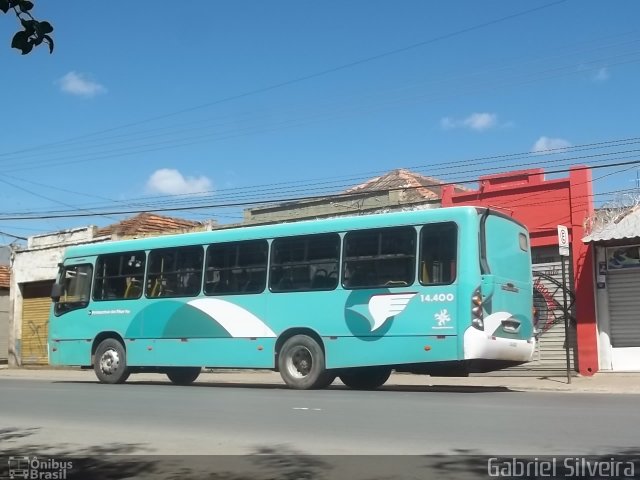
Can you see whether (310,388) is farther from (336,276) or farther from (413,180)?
(413,180)

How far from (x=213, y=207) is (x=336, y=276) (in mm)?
11405

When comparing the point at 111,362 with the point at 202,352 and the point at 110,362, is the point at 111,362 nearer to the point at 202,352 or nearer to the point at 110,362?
the point at 110,362

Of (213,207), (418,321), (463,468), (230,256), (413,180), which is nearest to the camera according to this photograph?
(463,468)

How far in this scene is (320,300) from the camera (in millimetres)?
13336

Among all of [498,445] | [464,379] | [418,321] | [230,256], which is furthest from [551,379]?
[498,445]

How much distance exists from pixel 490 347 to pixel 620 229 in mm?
6380

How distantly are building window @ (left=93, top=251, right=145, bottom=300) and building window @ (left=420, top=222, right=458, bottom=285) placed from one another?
21.7 feet

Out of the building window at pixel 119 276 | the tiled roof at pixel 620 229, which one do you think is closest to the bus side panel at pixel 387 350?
the building window at pixel 119 276

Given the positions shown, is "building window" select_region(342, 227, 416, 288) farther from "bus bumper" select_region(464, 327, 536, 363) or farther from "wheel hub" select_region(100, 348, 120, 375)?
"wheel hub" select_region(100, 348, 120, 375)

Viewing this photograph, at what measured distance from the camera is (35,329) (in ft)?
96.2

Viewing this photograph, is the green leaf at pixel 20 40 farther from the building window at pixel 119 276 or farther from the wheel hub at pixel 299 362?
the building window at pixel 119 276

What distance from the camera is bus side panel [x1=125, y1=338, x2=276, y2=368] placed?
1398cm

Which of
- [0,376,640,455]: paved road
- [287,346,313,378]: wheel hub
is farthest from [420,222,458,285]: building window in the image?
[287,346,313,378]: wheel hub

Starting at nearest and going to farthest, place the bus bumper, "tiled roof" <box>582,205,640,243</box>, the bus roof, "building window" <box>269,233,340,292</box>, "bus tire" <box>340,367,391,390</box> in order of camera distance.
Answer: the bus bumper → the bus roof → "building window" <box>269,233,340,292</box> → "bus tire" <box>340,367,391,390</box> → "tiled roof" <box>582,205,640,243</box>
